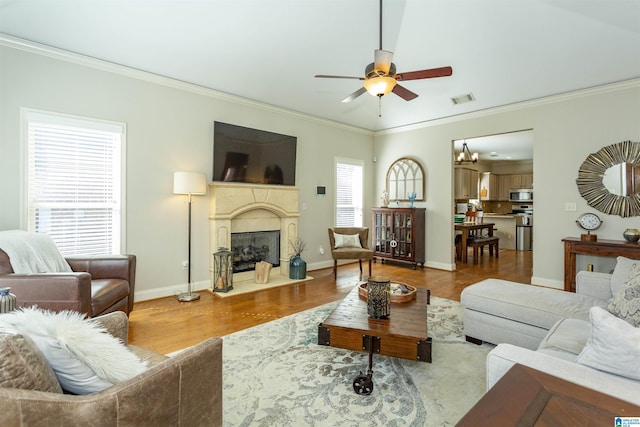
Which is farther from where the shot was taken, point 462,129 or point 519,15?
point 462,129

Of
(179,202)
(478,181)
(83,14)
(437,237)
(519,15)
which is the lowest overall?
(437,237)

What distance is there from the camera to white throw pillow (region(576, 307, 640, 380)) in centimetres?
121

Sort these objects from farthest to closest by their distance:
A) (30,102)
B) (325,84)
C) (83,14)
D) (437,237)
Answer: (437,237)
(325,84)
(30,102)
(83,14)

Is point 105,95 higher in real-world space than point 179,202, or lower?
higher

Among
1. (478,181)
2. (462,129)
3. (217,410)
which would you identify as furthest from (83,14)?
(478,181)

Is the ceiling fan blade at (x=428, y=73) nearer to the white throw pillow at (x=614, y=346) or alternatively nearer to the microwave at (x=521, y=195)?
the white throw pillow at (x=614, y=346)

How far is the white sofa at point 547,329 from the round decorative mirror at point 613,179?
219cm

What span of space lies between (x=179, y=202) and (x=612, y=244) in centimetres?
563

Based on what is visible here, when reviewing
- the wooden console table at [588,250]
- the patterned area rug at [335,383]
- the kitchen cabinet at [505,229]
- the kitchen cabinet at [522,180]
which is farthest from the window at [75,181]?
the kitchen cabinet at [522,180]

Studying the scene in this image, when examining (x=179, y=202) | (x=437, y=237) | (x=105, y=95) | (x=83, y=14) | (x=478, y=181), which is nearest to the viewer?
(x=83, y=14)

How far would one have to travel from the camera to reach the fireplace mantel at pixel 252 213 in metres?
4.50

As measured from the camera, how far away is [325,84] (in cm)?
481

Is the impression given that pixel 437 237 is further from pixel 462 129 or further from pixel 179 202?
pixel 179 202

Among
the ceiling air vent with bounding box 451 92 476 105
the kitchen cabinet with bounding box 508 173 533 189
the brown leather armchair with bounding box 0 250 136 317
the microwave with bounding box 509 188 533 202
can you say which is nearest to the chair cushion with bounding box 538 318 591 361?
the brown leather armchair with bounding box 0 250 136 317
